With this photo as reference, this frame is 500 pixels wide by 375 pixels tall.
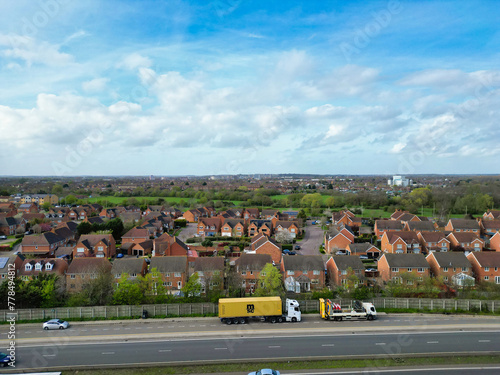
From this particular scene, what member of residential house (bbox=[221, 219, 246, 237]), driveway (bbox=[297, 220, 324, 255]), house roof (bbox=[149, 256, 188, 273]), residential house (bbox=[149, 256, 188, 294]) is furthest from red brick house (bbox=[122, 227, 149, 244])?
driveway (bbox=[297, 220, 324, 255])

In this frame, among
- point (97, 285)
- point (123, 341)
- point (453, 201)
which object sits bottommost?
point (123, 341)

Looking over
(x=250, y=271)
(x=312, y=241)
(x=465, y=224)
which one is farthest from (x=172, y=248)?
(x=465, y=224)

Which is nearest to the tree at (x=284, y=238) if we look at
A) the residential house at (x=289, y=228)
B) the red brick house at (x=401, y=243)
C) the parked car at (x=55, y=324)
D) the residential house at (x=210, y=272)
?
the residential house at (x=289, y=228)

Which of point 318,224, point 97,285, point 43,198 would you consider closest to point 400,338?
point 97,285

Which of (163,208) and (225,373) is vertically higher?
(163,208)

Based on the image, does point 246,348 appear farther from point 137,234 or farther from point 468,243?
point 468,243

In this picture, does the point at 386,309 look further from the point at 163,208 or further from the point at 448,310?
the point at 163,208

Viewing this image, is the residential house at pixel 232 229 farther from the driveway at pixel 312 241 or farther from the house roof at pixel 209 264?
the house roof at pixel 209 264
